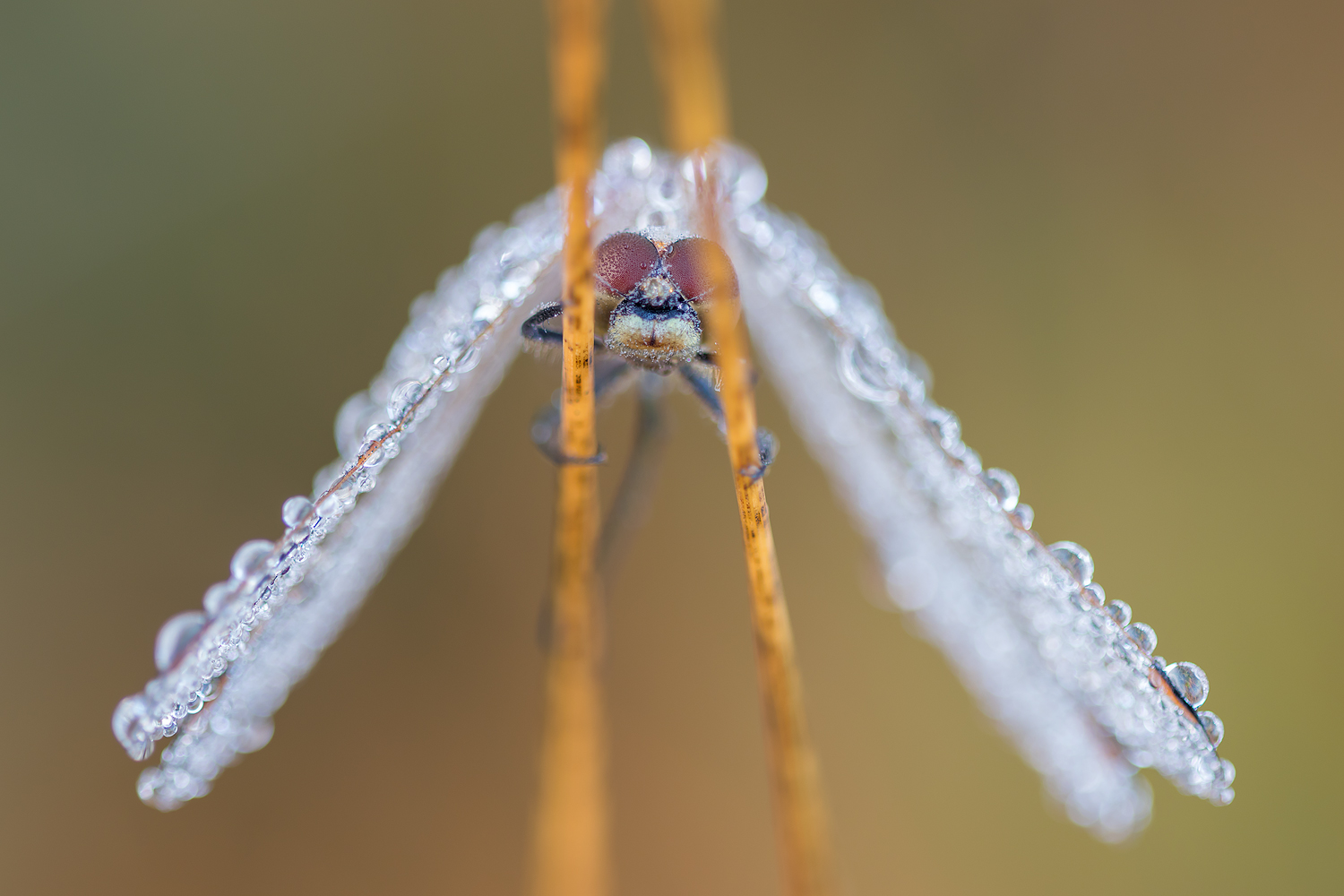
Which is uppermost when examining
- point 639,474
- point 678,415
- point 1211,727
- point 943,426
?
point 678,415

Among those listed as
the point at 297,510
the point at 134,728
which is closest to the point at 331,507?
the point at 297,510

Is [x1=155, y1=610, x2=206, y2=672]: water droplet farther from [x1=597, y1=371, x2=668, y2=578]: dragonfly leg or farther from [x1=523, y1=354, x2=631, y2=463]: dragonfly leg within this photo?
[x1=597, y1=371, x2=668, y2=578]: dragonfly leg

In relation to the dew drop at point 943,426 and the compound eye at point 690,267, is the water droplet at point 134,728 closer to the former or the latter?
the compound eye at point 690,267

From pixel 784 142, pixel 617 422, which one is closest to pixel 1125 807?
pixel 617 422

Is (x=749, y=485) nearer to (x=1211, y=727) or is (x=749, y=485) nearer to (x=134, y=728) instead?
(x=1211, y=727)

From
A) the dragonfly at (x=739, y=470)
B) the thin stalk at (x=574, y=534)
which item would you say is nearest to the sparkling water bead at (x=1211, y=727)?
the dragonfly at (x=739, y=470)

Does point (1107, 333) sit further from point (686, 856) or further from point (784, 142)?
point (686, 856)
